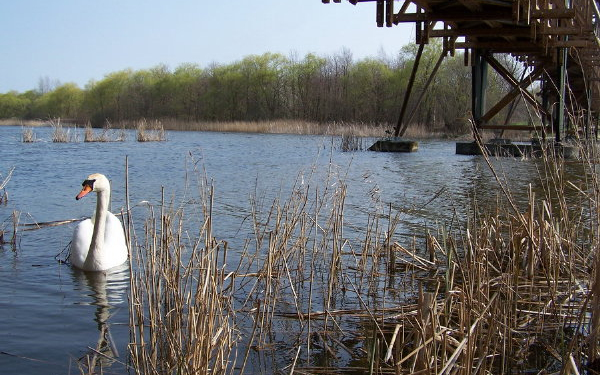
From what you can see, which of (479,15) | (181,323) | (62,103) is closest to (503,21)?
(479,15)

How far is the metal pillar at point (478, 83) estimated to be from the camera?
19.5m

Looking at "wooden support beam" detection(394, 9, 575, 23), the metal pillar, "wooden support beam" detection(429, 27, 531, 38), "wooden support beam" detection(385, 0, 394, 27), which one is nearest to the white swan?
"wooden support beam" detection(385, 0, 394, 27)

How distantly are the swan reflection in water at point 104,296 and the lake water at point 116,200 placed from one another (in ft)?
0.05

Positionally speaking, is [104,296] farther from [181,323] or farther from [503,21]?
[503,21]

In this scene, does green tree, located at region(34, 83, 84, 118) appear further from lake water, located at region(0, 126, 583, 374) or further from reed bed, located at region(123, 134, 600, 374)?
reed bed, located at region(123, 134, 600, 374)

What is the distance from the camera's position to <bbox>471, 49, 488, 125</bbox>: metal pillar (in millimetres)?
19531

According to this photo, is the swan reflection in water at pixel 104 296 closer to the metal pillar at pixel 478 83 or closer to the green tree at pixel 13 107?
the metal pillar at pixel 478 83

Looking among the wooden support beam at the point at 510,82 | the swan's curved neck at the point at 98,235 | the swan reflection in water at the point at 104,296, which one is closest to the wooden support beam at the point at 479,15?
the wooden support beam at the point at 510,82

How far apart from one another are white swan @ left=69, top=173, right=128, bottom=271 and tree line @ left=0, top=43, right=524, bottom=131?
43.4m

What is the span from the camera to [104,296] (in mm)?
5582

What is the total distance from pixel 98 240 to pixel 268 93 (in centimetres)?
6264

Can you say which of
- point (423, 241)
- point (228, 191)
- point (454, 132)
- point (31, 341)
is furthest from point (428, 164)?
point (454, 132)

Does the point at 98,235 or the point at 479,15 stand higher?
the point at 479,15

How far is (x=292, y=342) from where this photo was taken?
4293 millimetres
